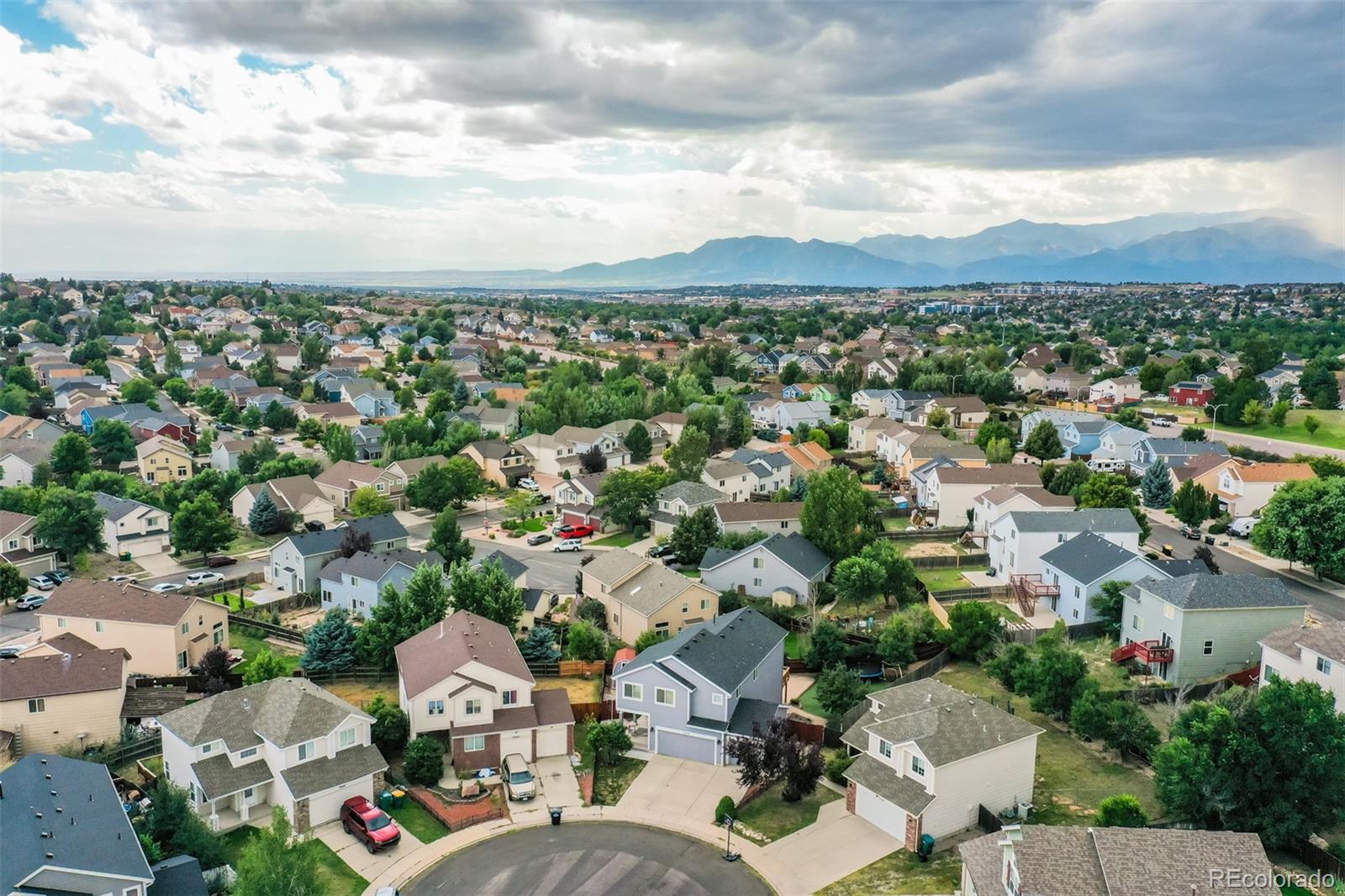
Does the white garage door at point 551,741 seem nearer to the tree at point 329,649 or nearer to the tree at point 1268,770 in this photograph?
the tree at point 329,649

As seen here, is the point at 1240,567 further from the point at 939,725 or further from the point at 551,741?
the point at 551,741

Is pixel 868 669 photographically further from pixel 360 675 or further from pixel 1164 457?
pixel 1164 457

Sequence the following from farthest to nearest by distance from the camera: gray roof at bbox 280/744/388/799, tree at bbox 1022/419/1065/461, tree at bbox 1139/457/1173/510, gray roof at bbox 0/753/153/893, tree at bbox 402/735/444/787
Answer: tree at bbox 1022/419/1065/461, tree at bbox 1139/457/1173/510, tree at bbox 402/735/444/787, gray roof at bbox 280/744/388/799, gray roof at bbox 0/753/153/893

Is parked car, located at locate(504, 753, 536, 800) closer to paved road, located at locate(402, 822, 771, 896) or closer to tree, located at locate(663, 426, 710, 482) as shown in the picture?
paved road, located at locate(402, 822, 771, 896)

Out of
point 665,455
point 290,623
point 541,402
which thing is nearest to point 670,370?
point 541,402

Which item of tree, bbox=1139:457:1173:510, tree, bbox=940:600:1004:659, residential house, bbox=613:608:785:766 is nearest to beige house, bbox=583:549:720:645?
residential house, bbox=613:608:785:766

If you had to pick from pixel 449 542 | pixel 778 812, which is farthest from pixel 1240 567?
pixel 449 542
